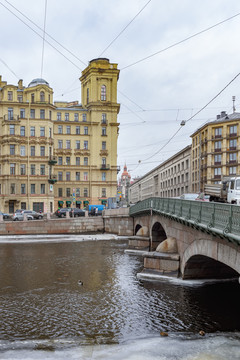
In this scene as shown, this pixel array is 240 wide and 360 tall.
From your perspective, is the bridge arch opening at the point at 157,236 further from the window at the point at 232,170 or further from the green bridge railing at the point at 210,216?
the window at the point at 232,170

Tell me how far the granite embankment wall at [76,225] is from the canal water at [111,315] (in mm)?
19554

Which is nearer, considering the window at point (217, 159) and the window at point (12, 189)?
the window at point (12, 189)

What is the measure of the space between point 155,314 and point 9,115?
5273cm

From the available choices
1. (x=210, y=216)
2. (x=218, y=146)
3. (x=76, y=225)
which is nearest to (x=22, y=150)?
(x=76, y=225)

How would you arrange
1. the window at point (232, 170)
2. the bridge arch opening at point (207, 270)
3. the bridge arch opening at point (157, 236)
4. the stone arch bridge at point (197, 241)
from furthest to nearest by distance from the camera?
the window at point (232, 170), the bridge arch opening at point (157, 236), the bridge arch opening at point (207, 270), the stone arch bridge at point (197, 241)

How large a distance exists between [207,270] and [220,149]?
49.6 m

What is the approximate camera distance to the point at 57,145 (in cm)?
6512

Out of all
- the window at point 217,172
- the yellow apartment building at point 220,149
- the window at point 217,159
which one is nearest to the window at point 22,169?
the yellow apartment building at point 220,149

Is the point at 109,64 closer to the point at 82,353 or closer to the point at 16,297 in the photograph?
the point at 16,297

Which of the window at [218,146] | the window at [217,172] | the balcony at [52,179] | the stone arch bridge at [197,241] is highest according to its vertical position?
the window at [218,146]

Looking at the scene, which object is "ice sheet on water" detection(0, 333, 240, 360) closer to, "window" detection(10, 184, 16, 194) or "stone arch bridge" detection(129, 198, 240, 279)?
"stone arch bridge" detection(129, 198, 240, 279)

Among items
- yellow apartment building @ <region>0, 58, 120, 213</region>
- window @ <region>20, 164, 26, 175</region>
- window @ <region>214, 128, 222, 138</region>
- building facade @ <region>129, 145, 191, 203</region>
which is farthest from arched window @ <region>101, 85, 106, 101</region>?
window @ <region>214, 128, 222, 138</region>

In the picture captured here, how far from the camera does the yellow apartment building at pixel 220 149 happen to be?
6419 cm

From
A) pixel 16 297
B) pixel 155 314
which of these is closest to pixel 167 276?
pixel 155 314
